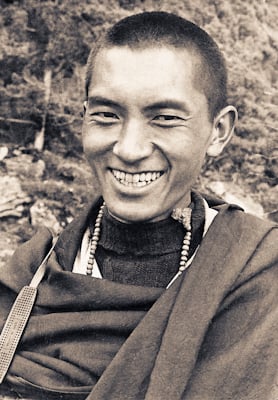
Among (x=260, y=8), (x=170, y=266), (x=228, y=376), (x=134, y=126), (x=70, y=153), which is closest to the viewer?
(x=228, y=376)

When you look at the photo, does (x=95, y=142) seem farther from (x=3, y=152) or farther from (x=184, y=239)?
(x=3, y=152)

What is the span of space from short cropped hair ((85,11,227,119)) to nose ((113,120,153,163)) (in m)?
0.22

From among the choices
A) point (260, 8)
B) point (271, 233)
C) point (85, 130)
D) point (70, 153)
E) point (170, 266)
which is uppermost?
point (260, 8)

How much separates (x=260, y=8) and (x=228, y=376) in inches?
77.9

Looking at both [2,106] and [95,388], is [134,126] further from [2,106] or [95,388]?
[2,106]

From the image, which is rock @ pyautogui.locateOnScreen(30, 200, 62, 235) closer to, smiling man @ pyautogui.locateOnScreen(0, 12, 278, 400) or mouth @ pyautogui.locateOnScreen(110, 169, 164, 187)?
smiling man @ pyautogui.locateOnScreen(0, 12, 278, 400)

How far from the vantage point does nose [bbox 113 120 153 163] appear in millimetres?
1658

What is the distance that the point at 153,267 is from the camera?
1.81 meters

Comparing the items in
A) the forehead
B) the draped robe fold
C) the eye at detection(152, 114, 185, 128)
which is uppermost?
the forehead

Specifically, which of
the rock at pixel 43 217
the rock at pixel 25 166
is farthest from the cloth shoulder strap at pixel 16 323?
the rock at pixel 25 166

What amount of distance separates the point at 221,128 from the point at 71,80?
1.49m

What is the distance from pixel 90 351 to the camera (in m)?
1.69

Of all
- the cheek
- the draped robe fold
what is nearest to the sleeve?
the draped robe fold

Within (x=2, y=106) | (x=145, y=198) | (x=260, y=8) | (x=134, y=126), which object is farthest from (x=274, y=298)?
(x=2, y=106)
